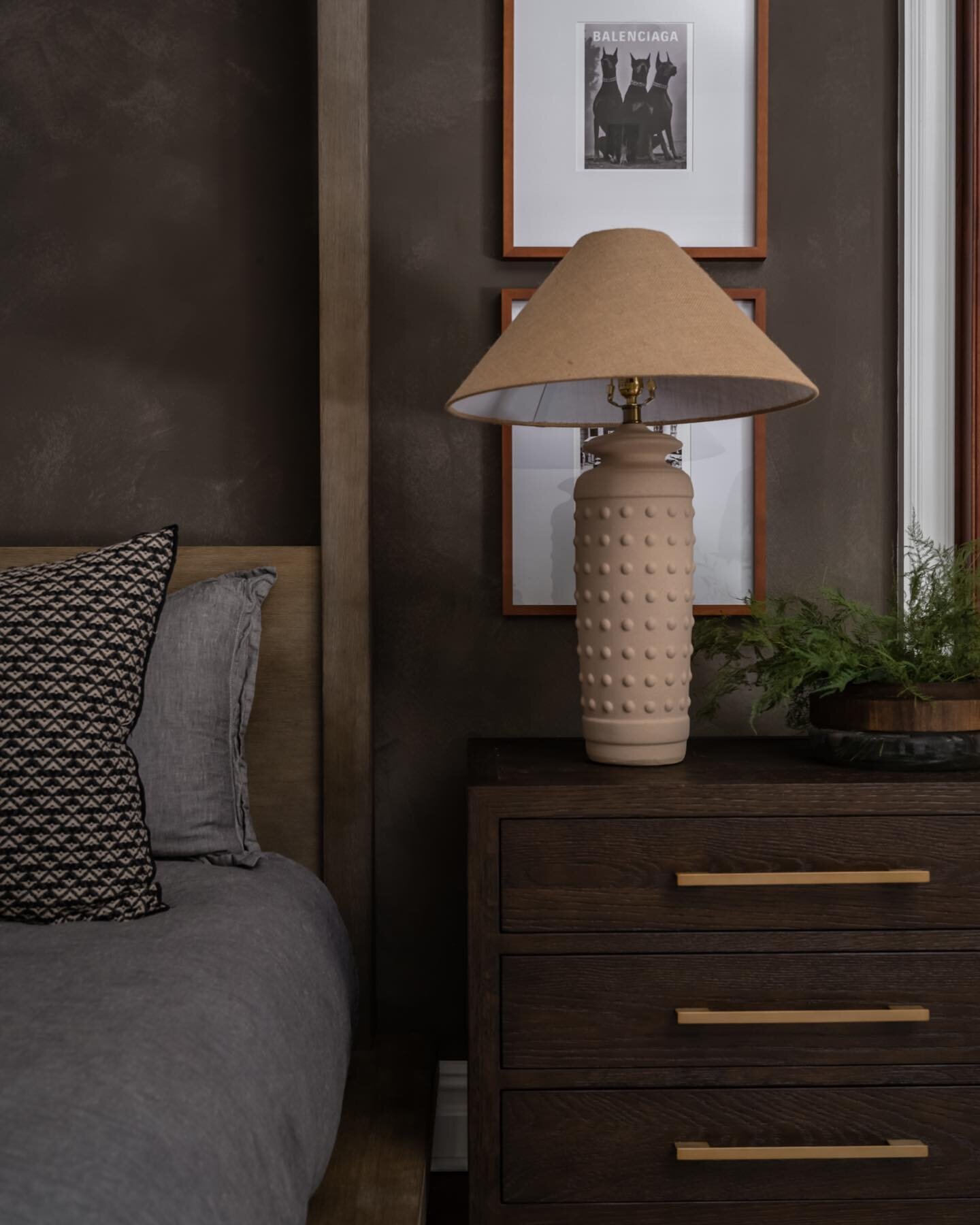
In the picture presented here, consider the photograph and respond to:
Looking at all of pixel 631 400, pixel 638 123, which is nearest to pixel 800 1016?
pixel 631 400

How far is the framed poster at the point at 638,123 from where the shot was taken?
161 cm

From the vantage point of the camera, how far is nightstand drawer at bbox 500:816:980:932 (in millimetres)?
1119

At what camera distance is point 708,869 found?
1.12 m

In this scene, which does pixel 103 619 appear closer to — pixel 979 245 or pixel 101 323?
pixel 101 323

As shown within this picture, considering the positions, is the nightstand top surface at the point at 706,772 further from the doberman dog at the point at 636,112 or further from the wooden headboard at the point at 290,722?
the doberman dog at the point at 636,112

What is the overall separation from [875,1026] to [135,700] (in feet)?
3.18

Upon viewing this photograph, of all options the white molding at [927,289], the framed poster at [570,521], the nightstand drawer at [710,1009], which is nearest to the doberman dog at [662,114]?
the framed poster at [570,521]

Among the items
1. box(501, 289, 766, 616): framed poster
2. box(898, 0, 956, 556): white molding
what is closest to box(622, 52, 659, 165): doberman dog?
box(501, 289, 766, 616): framed poster

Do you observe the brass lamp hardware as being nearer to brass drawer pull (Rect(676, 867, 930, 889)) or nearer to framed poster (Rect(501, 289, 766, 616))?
framed poster (Rect(501, 289, 766, 616))

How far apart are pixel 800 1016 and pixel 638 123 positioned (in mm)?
1396

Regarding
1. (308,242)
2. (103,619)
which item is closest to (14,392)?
(308,242)

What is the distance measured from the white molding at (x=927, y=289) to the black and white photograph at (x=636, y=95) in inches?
14.9

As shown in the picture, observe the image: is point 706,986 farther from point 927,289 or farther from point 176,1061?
point 927,289

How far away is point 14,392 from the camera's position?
1.66 m
